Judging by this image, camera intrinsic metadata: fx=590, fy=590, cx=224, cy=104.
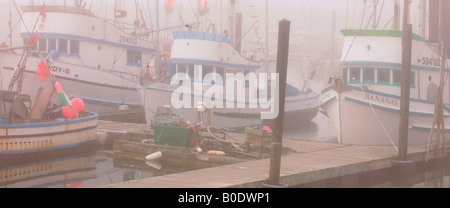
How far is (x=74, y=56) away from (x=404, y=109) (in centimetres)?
1821

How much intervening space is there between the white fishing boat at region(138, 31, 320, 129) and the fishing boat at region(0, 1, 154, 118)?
6.54 ft

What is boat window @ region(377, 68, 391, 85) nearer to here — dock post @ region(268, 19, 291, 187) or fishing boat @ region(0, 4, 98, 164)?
fishing boat @ region(0, 4, 98, 164)

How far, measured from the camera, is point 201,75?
27.4 m

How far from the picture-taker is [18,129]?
1659cm

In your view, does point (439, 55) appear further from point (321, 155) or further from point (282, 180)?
point (282, 180)

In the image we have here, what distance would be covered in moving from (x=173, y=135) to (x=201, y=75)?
10.8 metres

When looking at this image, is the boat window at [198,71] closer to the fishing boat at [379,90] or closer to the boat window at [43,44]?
the boat window at [43,44]

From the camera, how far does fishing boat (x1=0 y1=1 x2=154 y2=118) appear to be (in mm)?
27422

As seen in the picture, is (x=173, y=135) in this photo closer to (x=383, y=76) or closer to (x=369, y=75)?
(x=369, y=75)

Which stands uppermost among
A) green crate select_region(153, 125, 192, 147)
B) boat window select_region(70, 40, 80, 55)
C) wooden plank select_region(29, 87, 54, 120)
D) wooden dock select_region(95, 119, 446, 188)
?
boat window select_region(70, 40, 80, 55)

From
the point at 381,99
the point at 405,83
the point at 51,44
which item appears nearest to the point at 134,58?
the point at 51,44

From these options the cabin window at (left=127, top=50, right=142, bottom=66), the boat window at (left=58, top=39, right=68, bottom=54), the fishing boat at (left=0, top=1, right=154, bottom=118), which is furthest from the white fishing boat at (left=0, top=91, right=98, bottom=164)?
the cabin window at (left=127, top=50, right=142, bottom=66)
